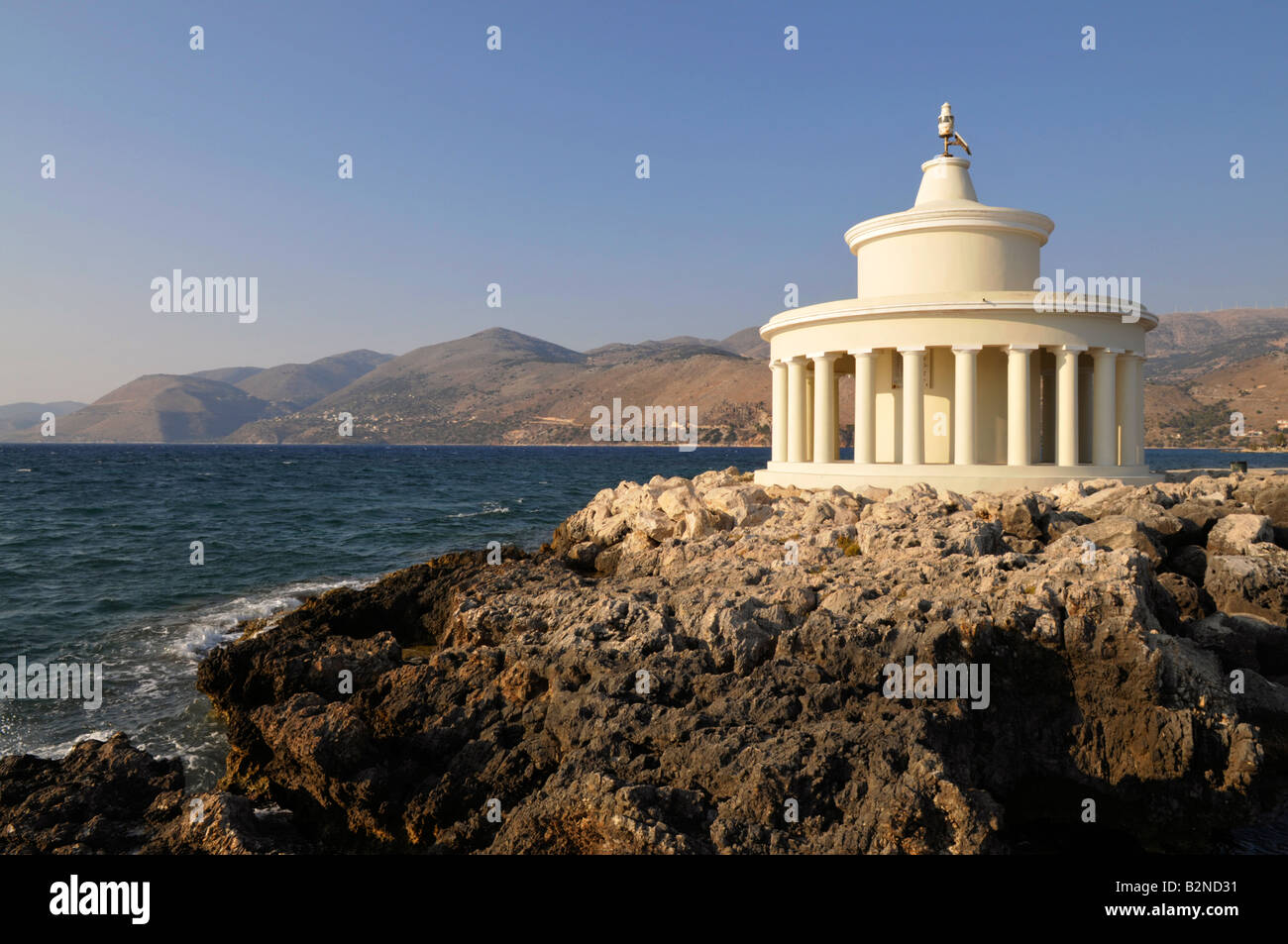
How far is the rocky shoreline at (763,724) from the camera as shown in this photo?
257 inches

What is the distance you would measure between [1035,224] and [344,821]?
65.9 ft

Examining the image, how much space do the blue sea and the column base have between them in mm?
11924

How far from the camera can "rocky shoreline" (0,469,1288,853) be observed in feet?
21.5

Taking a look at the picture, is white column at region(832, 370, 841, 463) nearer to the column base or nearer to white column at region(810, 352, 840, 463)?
white column at region(810, 352, 840, 463)

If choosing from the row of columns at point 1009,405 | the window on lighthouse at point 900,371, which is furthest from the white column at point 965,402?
the window on lighthouse at point 900,371

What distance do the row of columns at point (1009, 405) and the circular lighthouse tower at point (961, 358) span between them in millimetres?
35

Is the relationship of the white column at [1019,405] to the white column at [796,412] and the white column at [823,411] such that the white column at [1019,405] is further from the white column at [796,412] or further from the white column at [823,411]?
the white column at [796,412]

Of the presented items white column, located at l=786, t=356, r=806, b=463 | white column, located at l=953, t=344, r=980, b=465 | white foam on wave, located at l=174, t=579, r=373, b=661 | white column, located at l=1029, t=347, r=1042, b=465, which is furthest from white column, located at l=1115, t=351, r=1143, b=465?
white foam on wave, located at l=174, t=579, r=373, b=661

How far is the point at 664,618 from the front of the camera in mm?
9680

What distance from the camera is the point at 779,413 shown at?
22.4m
